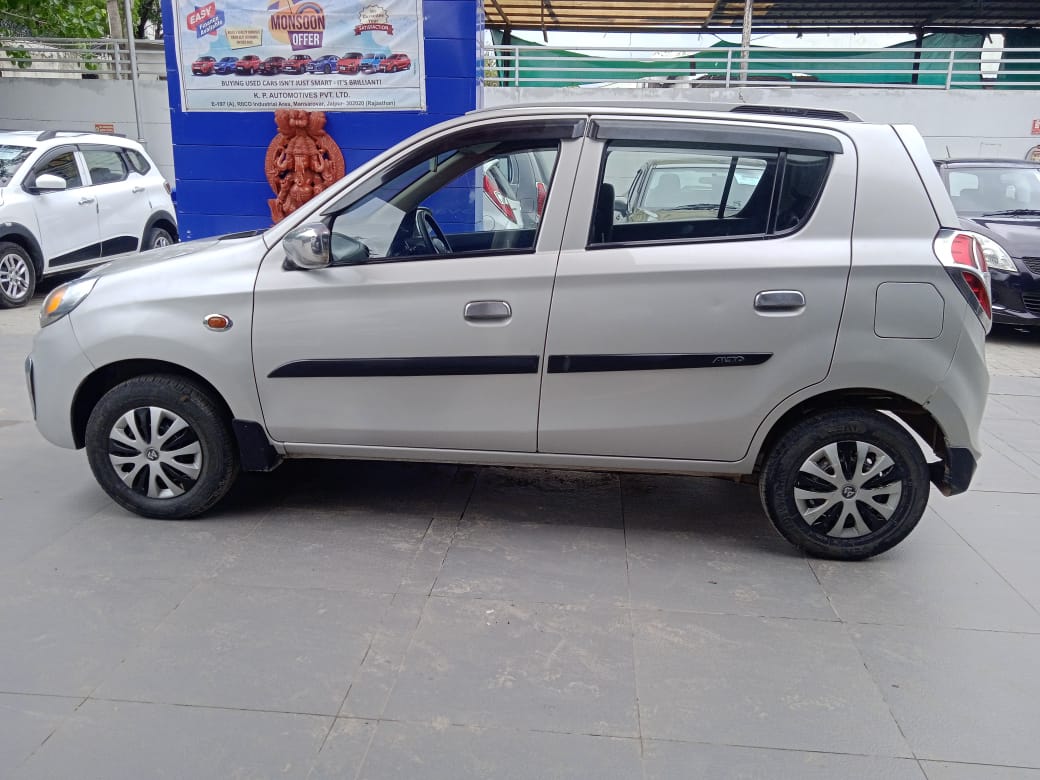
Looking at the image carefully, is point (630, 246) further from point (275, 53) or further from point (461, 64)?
point (275, 53)

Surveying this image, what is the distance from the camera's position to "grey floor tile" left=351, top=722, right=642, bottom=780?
8.08 feet

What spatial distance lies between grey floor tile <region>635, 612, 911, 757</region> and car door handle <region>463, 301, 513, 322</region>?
4.28ft

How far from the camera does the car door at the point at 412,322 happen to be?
12.0 ft

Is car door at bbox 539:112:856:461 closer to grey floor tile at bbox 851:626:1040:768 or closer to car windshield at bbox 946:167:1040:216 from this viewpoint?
grey floor tile at bbox 851:626:1040:768

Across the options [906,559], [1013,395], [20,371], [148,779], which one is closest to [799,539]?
[906,559]

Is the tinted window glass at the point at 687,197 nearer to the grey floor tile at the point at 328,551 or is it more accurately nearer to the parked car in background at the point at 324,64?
the grey floor tile at the point at 328,551

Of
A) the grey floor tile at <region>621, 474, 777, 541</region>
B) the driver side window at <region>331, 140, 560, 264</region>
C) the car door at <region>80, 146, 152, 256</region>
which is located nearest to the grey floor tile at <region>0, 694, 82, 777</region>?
the driver side window at <region>331, 140, 560, 264</region>

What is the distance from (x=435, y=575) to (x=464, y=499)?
84 cm

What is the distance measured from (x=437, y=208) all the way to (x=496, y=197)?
757 mm

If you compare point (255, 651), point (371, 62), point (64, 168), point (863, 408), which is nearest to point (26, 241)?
point (64, 168)

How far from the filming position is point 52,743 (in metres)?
2.54

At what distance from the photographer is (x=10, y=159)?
9.70 meters

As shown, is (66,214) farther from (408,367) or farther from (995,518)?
(995,518)

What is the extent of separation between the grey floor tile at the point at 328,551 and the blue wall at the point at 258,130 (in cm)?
344
